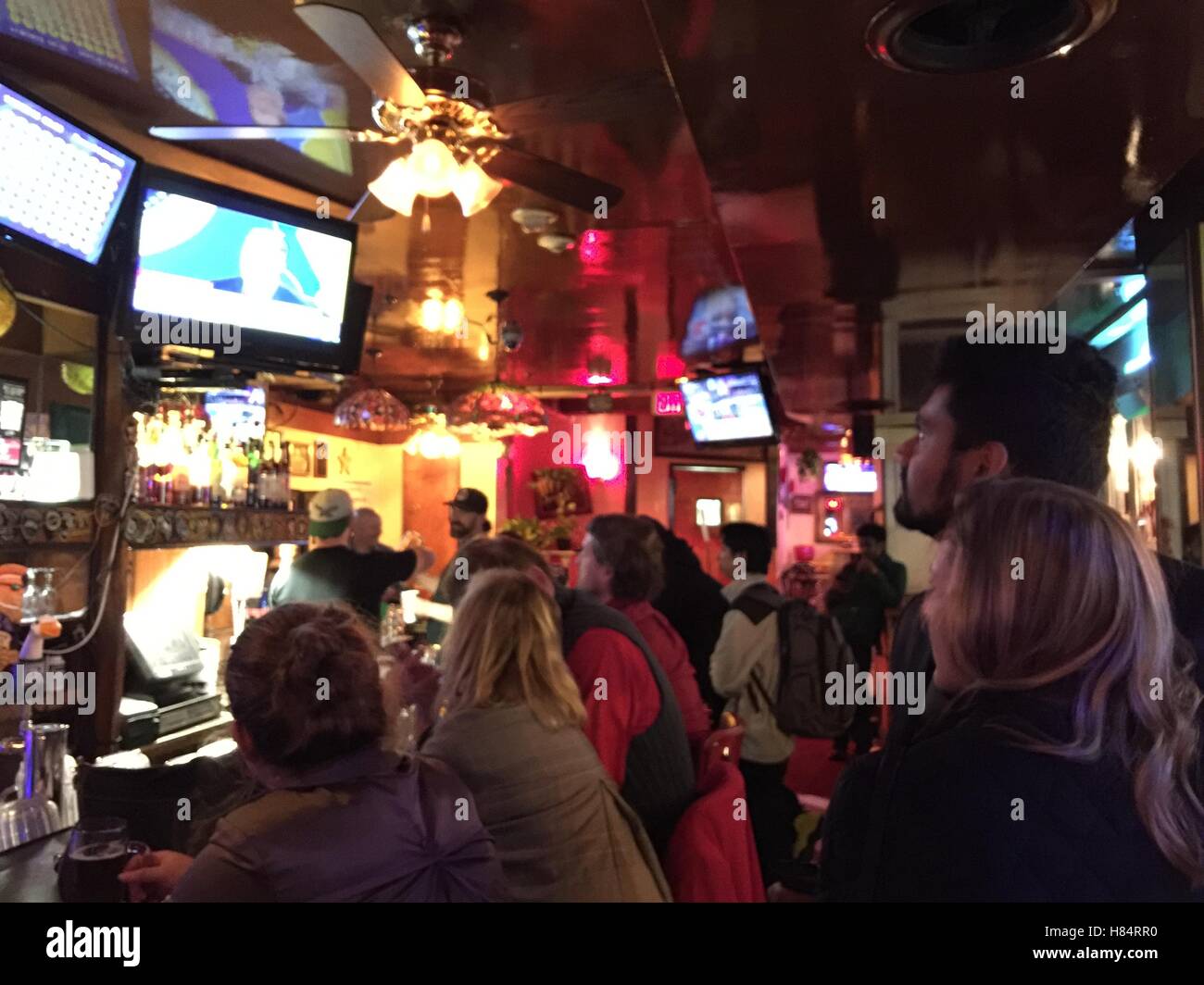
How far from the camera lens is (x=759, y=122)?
2223 mm

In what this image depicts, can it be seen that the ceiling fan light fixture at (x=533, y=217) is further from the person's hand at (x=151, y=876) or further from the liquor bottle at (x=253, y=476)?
the person's hand at (x=151, y=876)

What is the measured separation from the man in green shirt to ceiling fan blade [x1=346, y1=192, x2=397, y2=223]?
4306 millimetres

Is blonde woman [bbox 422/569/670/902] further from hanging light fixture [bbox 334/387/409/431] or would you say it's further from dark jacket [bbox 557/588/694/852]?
hanging light fixture [bbox 334/387/409/431]

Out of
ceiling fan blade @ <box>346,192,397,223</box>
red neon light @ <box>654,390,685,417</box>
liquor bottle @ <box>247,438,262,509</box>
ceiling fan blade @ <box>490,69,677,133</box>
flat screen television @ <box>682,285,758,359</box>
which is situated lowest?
liquor bottle @ <box>247,438,262,509</box>

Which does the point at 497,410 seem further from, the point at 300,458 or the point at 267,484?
the point at 300,458

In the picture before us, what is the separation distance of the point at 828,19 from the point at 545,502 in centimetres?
844

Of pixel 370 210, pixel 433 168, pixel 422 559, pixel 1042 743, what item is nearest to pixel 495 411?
pixel 422 559

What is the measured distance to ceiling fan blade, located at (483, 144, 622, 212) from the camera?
8.68 feet

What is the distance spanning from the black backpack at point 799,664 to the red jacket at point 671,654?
84 cm

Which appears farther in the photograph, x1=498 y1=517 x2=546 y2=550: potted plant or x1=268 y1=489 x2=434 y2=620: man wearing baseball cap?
x1=498 y1=517 x2=546 y2=550: potted plant

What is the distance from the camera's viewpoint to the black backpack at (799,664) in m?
3.95

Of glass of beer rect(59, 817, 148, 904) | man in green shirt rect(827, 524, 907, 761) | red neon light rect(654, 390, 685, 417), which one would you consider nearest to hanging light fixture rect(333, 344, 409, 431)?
man in green shirt rect(827, 524, 907, 761)

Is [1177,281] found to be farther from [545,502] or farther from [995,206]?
[545,502]
